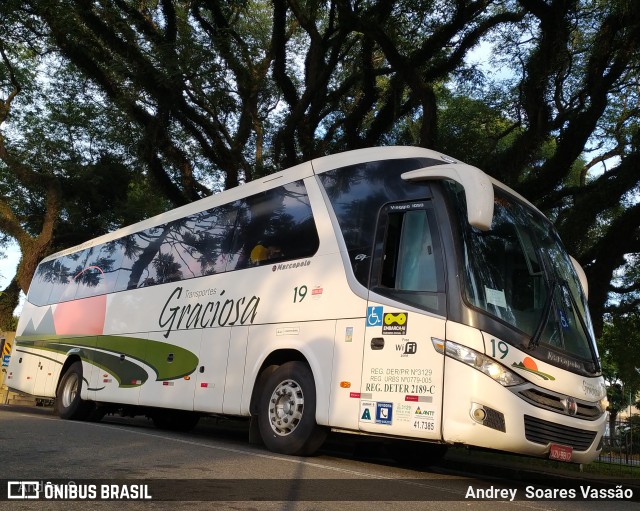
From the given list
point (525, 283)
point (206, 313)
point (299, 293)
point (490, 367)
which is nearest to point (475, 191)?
point (525, 283)

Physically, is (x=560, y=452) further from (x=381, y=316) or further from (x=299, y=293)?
(x=299, y=293)

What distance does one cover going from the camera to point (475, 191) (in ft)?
20.8

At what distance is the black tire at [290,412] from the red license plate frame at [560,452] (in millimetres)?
2506

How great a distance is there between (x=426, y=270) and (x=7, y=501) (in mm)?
4183

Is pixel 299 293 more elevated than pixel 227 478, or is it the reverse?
pixel 299 293

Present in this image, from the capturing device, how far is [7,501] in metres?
4.37

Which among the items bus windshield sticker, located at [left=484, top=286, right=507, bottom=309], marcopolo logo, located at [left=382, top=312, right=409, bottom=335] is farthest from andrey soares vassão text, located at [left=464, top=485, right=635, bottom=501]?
bus windshield sticker, located at [left=484, top=286, right=507, bottom=309]

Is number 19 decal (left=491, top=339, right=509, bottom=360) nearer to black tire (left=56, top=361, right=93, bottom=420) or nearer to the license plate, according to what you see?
the license plate

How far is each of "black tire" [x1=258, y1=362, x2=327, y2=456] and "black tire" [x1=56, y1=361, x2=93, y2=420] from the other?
5964 mm

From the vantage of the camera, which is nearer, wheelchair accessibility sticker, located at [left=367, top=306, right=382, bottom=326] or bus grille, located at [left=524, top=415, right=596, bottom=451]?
bus grille, located at [left=524, top=415, right=596, bottom=451]

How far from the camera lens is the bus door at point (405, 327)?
21.1 feet

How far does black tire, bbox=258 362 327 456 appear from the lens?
756 cm

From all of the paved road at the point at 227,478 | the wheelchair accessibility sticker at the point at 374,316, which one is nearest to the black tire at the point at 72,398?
the paved road at the point at 227,478

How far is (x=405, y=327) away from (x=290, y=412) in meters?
1.97
